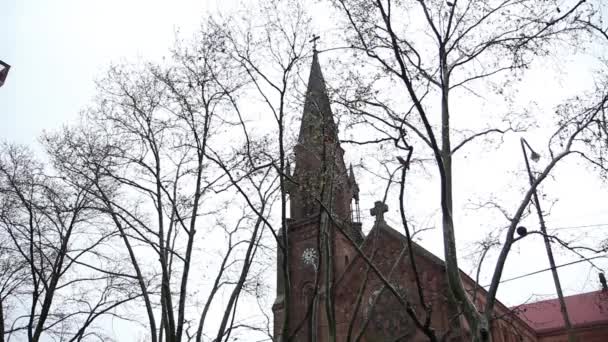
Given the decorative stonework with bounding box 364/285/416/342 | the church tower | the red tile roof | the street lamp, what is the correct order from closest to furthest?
the street lamp → the church tower → the decorative stonework with bounding box 364/285/416/342 → the red tile roof

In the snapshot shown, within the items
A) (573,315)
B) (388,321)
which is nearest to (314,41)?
(388,321)

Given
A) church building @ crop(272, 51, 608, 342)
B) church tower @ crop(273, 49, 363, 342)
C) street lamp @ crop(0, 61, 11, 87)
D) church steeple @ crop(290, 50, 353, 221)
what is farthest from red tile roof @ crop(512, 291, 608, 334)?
street lamp @ crop(0, 61, 11, 87)

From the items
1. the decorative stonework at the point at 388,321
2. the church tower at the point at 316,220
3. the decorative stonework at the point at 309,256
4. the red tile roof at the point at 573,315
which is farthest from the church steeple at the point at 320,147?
the red tile roof at the point at 573,315

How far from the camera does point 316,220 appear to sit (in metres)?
25.0

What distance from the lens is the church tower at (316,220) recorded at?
1182 cm

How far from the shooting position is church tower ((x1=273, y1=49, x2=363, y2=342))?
1182cm

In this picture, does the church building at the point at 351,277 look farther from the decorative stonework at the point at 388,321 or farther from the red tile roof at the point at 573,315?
the red tile roof at the point at 573,315

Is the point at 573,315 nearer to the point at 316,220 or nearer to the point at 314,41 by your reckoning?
the point at 316,220

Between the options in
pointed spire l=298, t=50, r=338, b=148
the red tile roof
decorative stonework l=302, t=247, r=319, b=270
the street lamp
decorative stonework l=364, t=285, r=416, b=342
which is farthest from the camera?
the red tile roof

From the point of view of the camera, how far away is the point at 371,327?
21.7 metres

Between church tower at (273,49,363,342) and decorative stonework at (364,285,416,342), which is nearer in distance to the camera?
church tower at (273,49,363,342)

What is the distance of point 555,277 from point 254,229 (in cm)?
943

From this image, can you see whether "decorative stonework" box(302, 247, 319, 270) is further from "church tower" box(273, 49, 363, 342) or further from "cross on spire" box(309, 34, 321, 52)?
"cross on spire" box(309, 34, 321, 52)

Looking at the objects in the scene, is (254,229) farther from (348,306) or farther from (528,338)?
(528,338)
